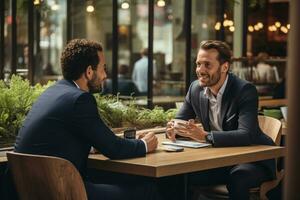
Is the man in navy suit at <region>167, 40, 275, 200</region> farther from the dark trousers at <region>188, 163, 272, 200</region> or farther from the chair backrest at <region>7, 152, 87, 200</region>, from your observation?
the chair backrest at <region>7, 152, 87, 200</region>

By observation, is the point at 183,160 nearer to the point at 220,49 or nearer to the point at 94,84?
the point at 94,84

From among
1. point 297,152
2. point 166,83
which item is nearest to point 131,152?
point 297,152

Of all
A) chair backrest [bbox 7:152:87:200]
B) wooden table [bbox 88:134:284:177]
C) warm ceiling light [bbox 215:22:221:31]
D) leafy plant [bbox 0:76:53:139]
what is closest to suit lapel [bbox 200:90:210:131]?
wooden table [bbox 88:134:284:177]

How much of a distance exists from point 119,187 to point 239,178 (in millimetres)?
884

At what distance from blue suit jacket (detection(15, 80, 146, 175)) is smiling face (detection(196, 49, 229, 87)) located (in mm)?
1047

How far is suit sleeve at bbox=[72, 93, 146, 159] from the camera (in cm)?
317

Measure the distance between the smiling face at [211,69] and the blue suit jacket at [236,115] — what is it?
64 millimetres

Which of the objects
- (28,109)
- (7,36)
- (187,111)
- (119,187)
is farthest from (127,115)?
Result: (7,36)

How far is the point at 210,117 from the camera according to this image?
415cm

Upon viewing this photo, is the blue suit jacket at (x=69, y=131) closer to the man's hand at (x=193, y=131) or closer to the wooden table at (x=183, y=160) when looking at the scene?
the wooden table at (x=183, y=160)

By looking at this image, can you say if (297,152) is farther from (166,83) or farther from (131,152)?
(166,83)

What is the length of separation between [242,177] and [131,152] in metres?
0.90

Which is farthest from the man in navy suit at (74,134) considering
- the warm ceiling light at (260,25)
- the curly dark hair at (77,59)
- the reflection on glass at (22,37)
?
the warm ceiling light at (260,25)

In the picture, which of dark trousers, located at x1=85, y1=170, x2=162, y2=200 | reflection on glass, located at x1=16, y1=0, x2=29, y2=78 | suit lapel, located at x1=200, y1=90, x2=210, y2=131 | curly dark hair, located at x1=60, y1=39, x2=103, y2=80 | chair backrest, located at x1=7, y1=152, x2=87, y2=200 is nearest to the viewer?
chair backrest, located at x1=7, y1=152, x2=87, y2=200
